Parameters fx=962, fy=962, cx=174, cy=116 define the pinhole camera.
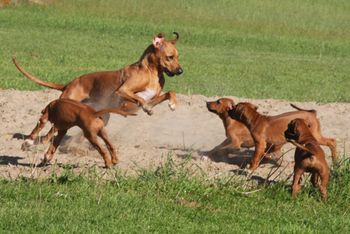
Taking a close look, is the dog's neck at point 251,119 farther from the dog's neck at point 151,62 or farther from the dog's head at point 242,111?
the dog's neck at point 151,62

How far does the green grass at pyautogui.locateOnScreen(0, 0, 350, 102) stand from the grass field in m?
0.05

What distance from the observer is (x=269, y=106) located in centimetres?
1561

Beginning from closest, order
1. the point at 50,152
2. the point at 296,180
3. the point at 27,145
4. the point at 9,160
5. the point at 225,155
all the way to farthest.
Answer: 1. the point at 296,180
2. the point at 50,152
3. the point at 9,160
4. the point at 27,145
5. the point at 225,155

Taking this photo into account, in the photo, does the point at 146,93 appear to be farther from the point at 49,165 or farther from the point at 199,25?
the point at 199,25

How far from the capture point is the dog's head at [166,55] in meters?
13.5

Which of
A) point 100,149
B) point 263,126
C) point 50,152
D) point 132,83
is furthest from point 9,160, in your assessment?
point 263,126

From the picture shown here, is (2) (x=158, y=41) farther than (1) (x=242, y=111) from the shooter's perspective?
Yes

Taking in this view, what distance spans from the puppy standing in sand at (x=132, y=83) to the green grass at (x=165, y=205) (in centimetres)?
298

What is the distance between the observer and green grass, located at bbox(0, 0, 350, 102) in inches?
858

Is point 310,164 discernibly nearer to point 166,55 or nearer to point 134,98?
point 134,98

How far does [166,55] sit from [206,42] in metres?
18.0

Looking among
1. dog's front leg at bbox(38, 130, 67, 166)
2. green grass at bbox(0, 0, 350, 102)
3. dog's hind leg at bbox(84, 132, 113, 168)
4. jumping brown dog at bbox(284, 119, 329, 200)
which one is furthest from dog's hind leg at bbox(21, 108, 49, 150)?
green grass at bbox(0, 0, 350, 102)

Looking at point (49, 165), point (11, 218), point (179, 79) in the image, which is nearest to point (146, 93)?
point (49, 165)

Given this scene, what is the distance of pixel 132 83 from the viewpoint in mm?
13477
